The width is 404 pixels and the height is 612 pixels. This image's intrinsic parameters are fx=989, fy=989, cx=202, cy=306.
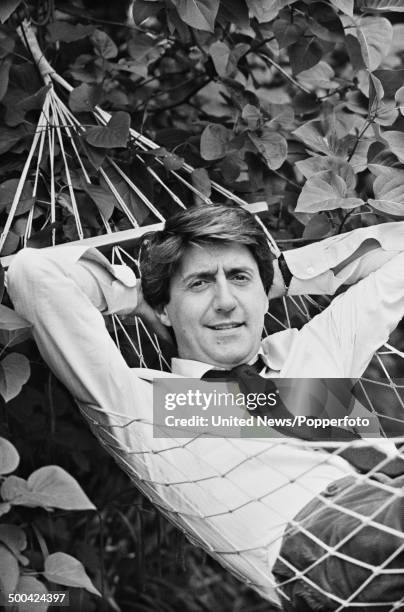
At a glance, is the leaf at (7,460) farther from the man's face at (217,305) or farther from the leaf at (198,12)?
the leaf at (198,12)

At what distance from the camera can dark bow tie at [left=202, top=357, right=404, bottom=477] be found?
1.43 metres

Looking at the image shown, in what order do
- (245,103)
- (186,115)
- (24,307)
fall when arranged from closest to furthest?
(24,307)
(245,103)
(186,115)

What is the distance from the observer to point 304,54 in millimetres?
1941

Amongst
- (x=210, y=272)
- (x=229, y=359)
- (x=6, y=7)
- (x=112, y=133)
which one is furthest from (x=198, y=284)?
(x=6, y=7)

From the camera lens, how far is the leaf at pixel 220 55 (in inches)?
77.1

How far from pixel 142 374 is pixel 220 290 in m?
0.19

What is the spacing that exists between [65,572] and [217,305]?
49 cm

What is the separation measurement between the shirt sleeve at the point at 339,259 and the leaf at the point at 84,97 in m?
0.49

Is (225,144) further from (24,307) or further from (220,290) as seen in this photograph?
(24,307)

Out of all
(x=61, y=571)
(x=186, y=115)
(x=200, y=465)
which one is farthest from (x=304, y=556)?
(x=186, y=115)

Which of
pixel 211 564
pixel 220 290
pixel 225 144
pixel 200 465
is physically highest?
pixel 225 144

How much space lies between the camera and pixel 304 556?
1288 millimetres

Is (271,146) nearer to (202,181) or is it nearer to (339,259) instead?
(202,181)

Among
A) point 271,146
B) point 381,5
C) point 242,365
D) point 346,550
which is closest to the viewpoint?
point 346,550
